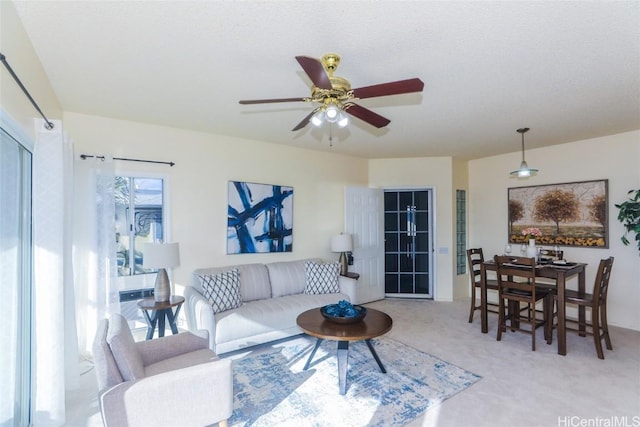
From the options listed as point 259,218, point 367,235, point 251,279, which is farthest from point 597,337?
point 259,218

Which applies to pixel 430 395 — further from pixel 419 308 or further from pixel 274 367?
pixel 419 308

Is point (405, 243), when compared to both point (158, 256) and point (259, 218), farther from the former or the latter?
point (158, 256)

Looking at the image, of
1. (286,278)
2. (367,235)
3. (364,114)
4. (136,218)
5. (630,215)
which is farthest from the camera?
(367,235)

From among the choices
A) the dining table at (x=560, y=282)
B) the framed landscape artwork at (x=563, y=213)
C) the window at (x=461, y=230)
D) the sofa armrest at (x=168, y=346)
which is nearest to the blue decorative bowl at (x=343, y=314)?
the sofa armrest at (x=168, y=346)

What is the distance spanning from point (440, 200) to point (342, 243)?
6.80ft

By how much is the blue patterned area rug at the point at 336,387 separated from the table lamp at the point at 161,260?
1.04 meters

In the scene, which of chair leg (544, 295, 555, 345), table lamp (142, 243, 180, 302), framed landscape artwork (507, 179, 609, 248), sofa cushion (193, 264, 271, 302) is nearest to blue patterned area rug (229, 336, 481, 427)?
sofa cushion (193, 264, 271, 302)

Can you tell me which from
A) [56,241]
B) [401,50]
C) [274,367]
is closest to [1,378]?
[56,241]

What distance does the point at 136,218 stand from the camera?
367 centimetres

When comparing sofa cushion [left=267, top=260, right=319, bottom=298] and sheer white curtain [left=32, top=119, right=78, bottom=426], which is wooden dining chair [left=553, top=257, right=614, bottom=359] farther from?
sheer white curtain [left=32, top=119, right=78, bottom=426]

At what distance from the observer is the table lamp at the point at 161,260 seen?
3.21 meters

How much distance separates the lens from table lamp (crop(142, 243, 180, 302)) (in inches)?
126

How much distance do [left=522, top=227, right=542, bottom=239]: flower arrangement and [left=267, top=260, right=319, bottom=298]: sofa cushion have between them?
326cm

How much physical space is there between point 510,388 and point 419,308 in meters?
2.46
